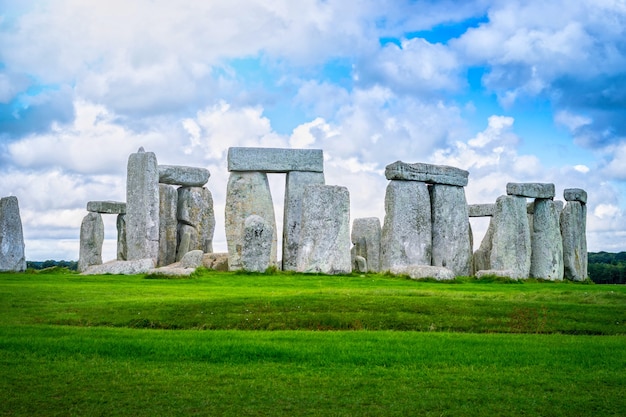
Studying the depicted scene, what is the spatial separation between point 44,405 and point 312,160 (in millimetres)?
21075

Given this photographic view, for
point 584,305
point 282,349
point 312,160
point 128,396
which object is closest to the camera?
Answer: point 128,396

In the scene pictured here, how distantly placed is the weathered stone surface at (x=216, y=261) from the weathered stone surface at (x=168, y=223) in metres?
3.06

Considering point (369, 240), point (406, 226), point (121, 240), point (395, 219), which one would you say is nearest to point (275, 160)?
point (395, 219)

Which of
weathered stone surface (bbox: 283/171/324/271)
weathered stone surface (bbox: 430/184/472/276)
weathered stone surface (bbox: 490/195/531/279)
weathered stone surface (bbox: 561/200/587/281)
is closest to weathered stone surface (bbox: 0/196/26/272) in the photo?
weathered stone surface (bbox: 283/171/324/271)

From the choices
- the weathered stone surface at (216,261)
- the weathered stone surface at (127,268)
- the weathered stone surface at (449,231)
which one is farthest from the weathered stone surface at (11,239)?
the weathered stone surface at (449,231)

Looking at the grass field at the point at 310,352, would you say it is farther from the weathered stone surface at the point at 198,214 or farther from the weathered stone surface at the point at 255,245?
the weathered stone surface at the point at 198,214

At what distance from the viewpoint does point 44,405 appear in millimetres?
8117

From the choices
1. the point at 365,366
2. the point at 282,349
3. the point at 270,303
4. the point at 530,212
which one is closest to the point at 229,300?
the point at 270,303

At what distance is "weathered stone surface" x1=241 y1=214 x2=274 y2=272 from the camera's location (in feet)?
79.6

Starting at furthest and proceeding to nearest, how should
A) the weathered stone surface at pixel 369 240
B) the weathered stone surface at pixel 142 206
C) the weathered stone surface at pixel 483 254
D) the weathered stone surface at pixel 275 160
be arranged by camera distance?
1. the weathered stone surface at pixel 483 254
2. the weathered stone surface at pixel 369 240
3. the weathered stone surface at pixel 275 160
4. the weathered stone surface at pixel 142 206

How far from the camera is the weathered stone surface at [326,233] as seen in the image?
2488cm

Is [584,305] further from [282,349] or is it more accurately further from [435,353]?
[282,349]

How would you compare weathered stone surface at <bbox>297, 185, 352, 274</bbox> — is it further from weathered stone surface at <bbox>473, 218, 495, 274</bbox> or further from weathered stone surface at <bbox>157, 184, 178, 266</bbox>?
weathered stone surface at <bbox>473, 218, 495, 274</bbox>

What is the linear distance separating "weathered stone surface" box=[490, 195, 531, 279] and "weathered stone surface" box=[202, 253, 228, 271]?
9.51m
